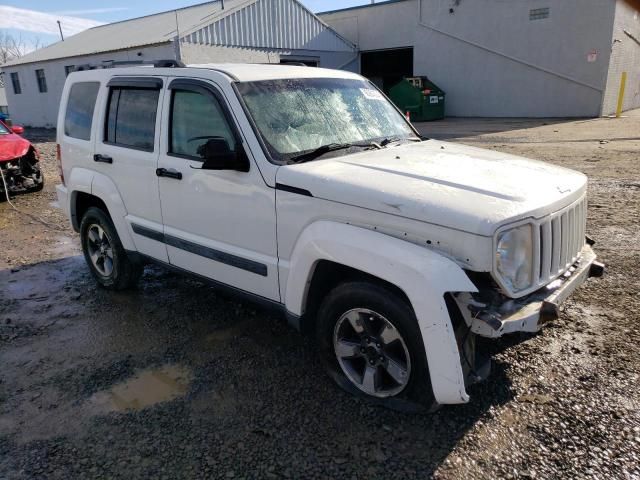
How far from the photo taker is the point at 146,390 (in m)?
3.37

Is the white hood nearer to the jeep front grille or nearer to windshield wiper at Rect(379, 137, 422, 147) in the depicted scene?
the jeep front grille

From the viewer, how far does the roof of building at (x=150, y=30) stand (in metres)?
20.4

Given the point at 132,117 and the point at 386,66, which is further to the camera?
the point at 386,66

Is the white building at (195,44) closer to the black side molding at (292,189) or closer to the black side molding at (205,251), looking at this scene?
the black side molding at (205,251)

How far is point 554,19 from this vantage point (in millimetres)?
20719

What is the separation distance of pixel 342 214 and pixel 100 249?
3230mm

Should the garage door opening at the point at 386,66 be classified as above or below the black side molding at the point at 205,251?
above

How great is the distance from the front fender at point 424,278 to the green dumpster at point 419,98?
21117mm

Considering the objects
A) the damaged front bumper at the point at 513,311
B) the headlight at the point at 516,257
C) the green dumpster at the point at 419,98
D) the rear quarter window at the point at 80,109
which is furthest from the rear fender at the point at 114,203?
the green dumpster at the point at 419,98

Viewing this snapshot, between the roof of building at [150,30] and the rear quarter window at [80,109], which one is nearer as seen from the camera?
the rear quarter window at [80,109]

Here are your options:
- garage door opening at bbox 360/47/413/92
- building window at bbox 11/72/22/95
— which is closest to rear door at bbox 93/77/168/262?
garage door opening at bbox 360/47/413/92

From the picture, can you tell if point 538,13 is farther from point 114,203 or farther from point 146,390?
point 146,390

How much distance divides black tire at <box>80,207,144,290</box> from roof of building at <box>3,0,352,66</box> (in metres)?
16.4

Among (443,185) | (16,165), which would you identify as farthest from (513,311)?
(16,165)
